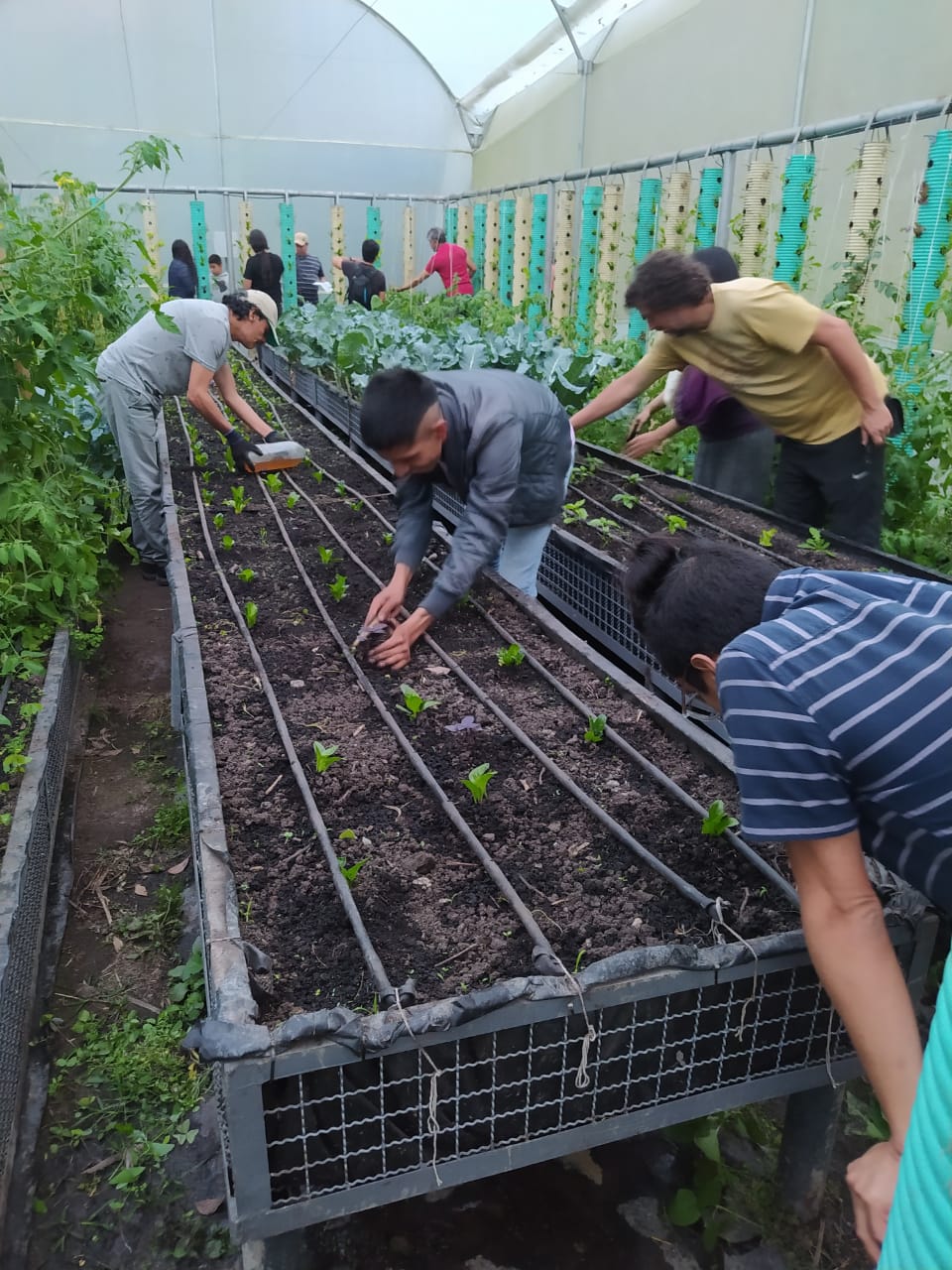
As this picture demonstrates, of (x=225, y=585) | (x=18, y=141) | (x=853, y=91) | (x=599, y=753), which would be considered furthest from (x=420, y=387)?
(x=18, y=141)

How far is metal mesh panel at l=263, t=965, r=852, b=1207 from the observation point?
163 cm

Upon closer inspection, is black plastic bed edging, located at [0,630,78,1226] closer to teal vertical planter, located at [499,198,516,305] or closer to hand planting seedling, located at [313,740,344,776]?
hand planting seedling, located at [313,740,344,776]

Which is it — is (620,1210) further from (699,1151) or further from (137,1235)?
(137,1235)

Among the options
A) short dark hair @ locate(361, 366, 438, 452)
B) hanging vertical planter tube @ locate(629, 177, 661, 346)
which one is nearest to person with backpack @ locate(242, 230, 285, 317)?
hanging vertical planter tube @ locate(629, 177, 661, 346)

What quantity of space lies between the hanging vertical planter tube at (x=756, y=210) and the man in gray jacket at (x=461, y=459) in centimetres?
362

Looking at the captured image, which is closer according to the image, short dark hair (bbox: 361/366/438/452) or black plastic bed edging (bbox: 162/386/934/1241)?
black plastic bed edging (bbox: 162/386/934/1241)

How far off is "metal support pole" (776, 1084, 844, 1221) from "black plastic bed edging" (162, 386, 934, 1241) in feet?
0.35

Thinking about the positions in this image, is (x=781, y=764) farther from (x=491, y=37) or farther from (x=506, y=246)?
(x=491, y=37)

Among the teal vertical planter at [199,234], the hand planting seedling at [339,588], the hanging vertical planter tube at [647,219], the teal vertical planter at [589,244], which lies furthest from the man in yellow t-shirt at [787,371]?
the teal vertical planter at [199,234]

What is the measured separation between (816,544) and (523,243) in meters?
8.01

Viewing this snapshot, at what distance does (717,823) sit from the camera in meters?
2.36

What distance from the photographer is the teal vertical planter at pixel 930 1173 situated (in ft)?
2.22

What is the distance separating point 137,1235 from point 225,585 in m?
2.62

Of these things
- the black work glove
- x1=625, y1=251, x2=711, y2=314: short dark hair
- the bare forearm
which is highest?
x1=625, y1=251, x2=711, y2=314: short dark hair
